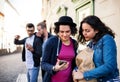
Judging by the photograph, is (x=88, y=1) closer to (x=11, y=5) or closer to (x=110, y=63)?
(x=110, y=63)

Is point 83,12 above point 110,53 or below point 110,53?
above

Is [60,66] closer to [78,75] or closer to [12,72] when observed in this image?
[78,75]

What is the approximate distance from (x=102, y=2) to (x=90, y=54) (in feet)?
11.3

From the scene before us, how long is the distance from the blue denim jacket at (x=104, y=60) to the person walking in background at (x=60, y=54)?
574 millimetres

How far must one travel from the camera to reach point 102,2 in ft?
19.8

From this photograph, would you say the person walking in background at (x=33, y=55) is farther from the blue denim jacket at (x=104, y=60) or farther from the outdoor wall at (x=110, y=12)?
the blue denim jacket at (x=104, y=60)

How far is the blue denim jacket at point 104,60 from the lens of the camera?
8.58 feet

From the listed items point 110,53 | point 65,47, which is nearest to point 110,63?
point 110,53

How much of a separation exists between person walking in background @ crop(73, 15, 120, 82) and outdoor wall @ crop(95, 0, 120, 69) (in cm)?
230

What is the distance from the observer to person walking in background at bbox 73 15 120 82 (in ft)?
8.61

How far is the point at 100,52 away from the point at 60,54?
0.72 m

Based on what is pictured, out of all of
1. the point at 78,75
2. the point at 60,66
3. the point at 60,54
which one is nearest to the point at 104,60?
the point at 78,75

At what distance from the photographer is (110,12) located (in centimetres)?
552

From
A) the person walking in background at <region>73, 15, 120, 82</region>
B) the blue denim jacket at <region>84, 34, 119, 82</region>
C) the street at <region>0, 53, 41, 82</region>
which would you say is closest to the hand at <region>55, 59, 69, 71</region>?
the person walking in background at <region>73, 15, 120, 82</region>
